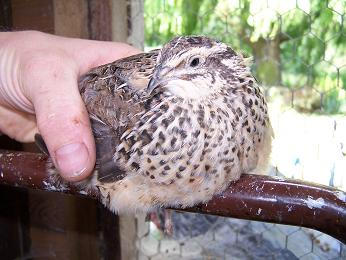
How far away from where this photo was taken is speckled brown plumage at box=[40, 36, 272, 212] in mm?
1022

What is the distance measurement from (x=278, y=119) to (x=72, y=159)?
120 centimetres

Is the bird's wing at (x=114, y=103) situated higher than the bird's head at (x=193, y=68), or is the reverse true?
the bird's head at (x=193, y=68)

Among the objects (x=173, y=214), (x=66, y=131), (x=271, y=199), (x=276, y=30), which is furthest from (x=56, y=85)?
(x=276, y=30)

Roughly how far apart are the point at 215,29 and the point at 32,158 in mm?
1773

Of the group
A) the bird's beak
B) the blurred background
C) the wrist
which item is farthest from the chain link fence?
the bird's beak

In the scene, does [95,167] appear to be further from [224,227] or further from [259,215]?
[224,227]

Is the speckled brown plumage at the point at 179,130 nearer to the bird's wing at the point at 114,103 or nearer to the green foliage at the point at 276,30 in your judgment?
the bird's wing at the point at 114,103

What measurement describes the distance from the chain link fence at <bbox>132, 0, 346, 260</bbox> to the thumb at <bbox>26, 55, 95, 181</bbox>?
2.29ft

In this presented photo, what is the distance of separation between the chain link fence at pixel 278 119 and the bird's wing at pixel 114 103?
21.5 inches

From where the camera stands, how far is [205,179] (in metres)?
1.03

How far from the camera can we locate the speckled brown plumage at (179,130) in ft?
3.35

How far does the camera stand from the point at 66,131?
107 cm

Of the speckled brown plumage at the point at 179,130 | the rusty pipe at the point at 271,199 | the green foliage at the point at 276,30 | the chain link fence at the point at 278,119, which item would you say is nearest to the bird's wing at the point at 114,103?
the speckled brown plumage at the point at 179,130

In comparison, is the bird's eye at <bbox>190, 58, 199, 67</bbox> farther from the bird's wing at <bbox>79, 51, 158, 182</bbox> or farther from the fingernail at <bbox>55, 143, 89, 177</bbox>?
the fingernail at <bbox>55, 143, 89, 177</bbox>
